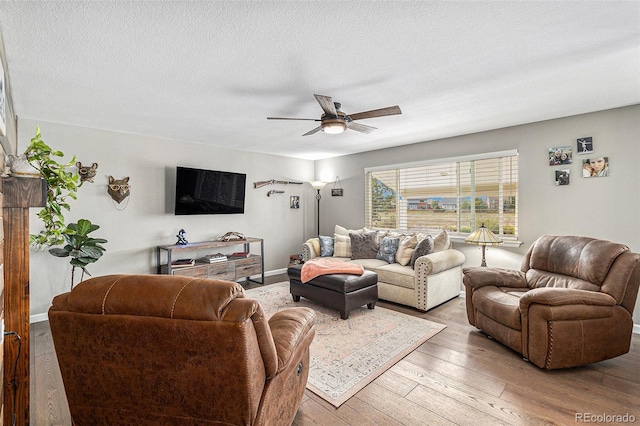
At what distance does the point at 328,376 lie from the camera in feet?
7.93

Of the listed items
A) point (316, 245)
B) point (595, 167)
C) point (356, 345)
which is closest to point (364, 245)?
point (316, 245)

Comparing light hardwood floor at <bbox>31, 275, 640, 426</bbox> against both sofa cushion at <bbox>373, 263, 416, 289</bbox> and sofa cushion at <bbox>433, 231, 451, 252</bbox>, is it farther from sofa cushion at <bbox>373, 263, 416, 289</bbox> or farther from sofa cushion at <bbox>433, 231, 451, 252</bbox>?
sofa cushion at <bbox>433, 231, 451, 252</bbox>

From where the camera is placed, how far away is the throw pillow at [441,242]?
4.33 metres

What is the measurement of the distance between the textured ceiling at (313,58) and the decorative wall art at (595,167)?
1.99 ft

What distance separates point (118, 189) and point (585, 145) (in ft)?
18.8

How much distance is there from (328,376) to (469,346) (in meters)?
1.41

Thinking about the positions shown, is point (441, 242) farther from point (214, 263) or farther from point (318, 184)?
point (214, 263)

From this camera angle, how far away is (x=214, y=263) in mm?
4656

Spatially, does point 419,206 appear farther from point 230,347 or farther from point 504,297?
point 230,347

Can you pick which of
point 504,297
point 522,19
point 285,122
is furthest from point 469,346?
point 285,122

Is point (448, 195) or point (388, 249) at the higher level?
point (448, 195)

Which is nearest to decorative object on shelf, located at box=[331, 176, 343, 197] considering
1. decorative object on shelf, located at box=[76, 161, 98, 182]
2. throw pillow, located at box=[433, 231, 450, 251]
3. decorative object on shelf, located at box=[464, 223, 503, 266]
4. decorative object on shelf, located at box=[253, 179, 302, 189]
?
decorative object on shelf, located at box=[253, 179, 302, 189]

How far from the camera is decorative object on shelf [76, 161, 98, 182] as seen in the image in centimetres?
384

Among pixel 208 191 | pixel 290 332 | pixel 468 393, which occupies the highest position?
pixel 208 191
